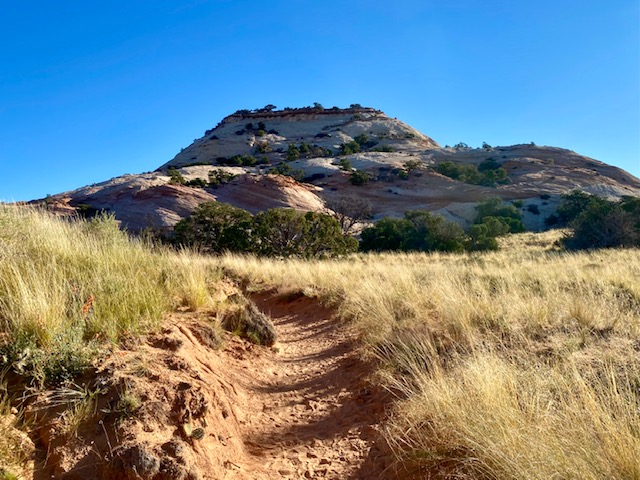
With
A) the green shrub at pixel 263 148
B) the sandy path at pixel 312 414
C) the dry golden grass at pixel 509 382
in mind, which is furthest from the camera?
the green shrub at pixel 263 148

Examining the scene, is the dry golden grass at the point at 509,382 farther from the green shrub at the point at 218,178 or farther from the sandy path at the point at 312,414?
the green shrub at the point at 218,178

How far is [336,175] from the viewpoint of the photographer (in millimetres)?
52219

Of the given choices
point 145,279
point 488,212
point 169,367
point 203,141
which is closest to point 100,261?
point 145,279

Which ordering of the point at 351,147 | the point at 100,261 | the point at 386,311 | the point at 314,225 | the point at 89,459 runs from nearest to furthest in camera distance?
Answer: 1. the point at 89,459
2. the point at 100,261
3. the point at 386,311
4. the point at 314,225
5. the point at 351,147

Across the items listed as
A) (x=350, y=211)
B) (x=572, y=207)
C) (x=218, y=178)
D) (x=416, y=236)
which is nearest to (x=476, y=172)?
(x=572, y=207)

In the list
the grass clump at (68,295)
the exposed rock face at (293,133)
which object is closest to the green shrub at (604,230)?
the grass clump at (68,295)

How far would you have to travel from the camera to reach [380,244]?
2952 cm

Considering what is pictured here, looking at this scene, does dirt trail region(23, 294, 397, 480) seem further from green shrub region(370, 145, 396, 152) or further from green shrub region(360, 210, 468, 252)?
green shrub region(370, 145, 396, 152)

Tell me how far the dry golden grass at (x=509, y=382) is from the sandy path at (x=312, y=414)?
11.4 inches

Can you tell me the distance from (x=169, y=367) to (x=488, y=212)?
1704 inches

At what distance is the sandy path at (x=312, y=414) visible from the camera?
293cm

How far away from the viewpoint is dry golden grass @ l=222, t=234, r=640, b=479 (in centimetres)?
209

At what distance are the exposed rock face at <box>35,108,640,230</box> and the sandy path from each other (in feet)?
92.6

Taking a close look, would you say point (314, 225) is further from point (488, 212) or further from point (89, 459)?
point (488, 212)
